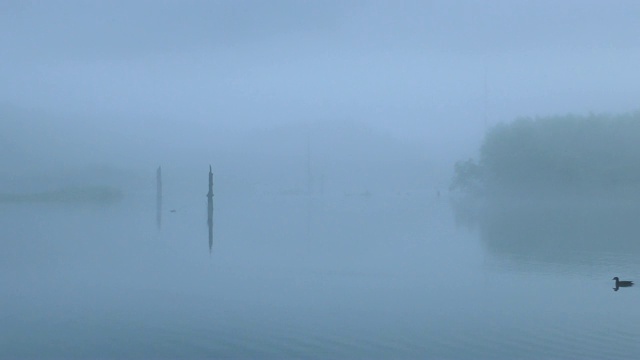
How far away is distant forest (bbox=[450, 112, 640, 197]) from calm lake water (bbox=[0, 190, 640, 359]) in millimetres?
27962

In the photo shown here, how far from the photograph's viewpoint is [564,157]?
159 feet

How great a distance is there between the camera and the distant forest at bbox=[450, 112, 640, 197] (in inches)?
1897

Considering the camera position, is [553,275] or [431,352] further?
[553,275]

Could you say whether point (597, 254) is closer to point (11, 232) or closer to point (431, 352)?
point (431, 352)

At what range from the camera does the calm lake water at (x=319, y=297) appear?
320 inches

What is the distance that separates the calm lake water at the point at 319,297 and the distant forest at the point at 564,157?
2796 centimetres

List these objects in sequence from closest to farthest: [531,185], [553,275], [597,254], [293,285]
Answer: [293,285], [553,275], [597,254], [531,185]

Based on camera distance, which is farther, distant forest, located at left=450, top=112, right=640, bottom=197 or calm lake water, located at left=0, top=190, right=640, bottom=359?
distant forest, located at left=450, top=112, right=640, bottom=197

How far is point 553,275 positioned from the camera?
43.8ft

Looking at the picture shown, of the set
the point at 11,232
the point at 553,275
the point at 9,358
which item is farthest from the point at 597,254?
the point at 11,232

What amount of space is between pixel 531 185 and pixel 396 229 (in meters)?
27.8

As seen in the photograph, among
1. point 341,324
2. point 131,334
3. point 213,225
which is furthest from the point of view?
point 213,225

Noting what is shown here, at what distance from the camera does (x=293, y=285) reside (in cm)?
1218

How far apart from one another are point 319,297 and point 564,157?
4002cm
